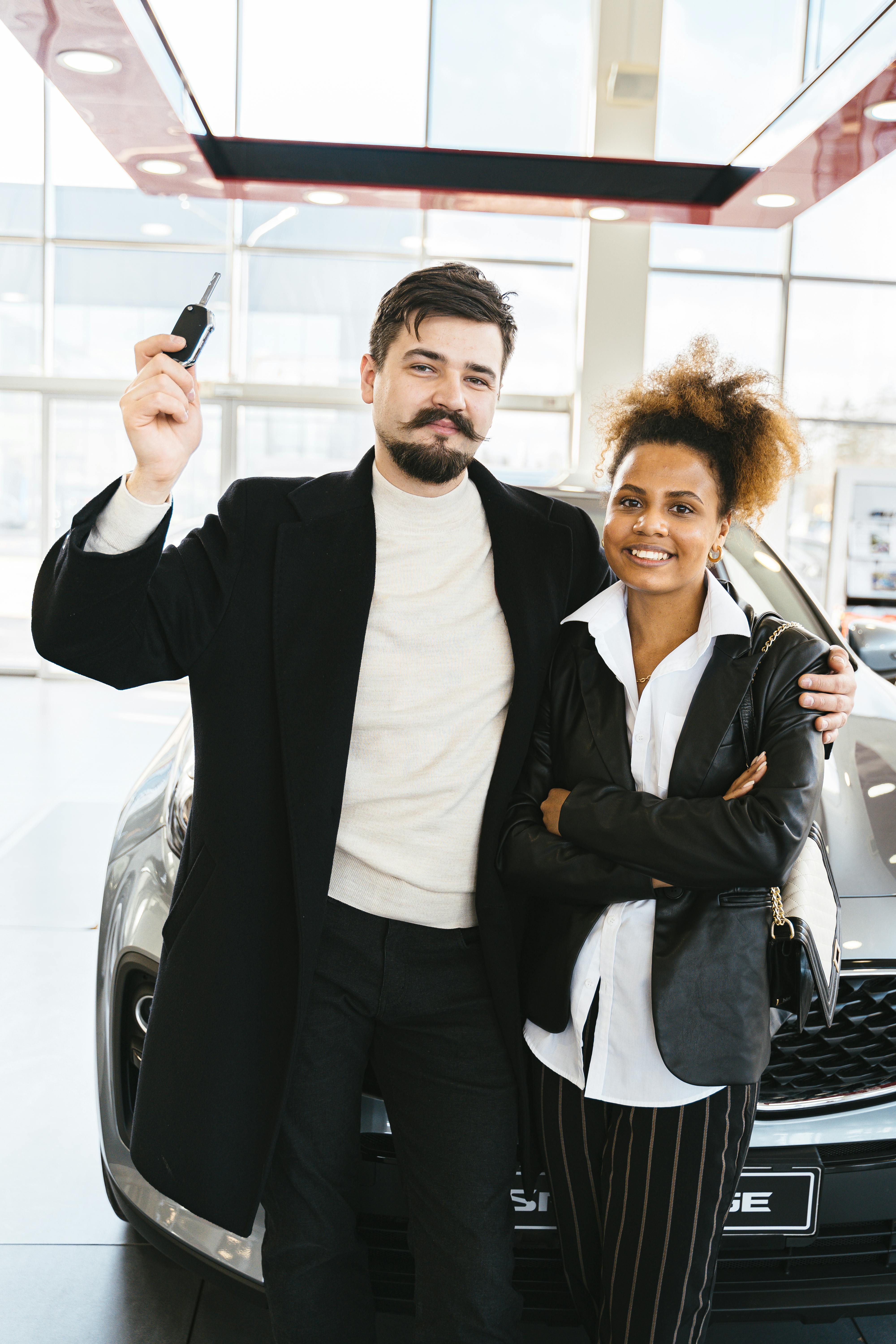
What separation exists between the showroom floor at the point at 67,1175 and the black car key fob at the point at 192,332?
130 cm

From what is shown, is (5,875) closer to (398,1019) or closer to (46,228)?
(398,1019)

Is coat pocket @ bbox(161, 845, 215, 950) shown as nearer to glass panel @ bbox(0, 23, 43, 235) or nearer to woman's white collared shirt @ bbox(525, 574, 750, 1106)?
woman's white collared shirt @ bbox(525, 574, 750, 1106)

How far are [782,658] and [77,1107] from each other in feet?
6.26

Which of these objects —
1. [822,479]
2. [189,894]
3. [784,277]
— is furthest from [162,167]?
[822,479]

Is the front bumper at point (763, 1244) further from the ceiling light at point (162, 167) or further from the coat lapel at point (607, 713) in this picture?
the ceiling light at point (162, 167)

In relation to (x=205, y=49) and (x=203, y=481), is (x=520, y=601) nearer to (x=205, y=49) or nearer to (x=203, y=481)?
(x=205, y=49)

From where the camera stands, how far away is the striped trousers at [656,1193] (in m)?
1.21

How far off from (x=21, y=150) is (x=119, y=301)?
57.6 inches

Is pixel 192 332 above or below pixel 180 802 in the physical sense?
above

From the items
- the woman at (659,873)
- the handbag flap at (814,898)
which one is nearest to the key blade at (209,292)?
the woman at (659,873)

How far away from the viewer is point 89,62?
4477 mm

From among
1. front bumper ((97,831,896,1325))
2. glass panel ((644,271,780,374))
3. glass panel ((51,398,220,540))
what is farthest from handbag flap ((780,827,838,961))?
glass panel ((51,398,220,540))

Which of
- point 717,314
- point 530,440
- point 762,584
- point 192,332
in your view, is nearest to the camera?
point 192,332

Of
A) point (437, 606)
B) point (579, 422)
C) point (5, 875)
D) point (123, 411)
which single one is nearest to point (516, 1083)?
point (437, 606)
